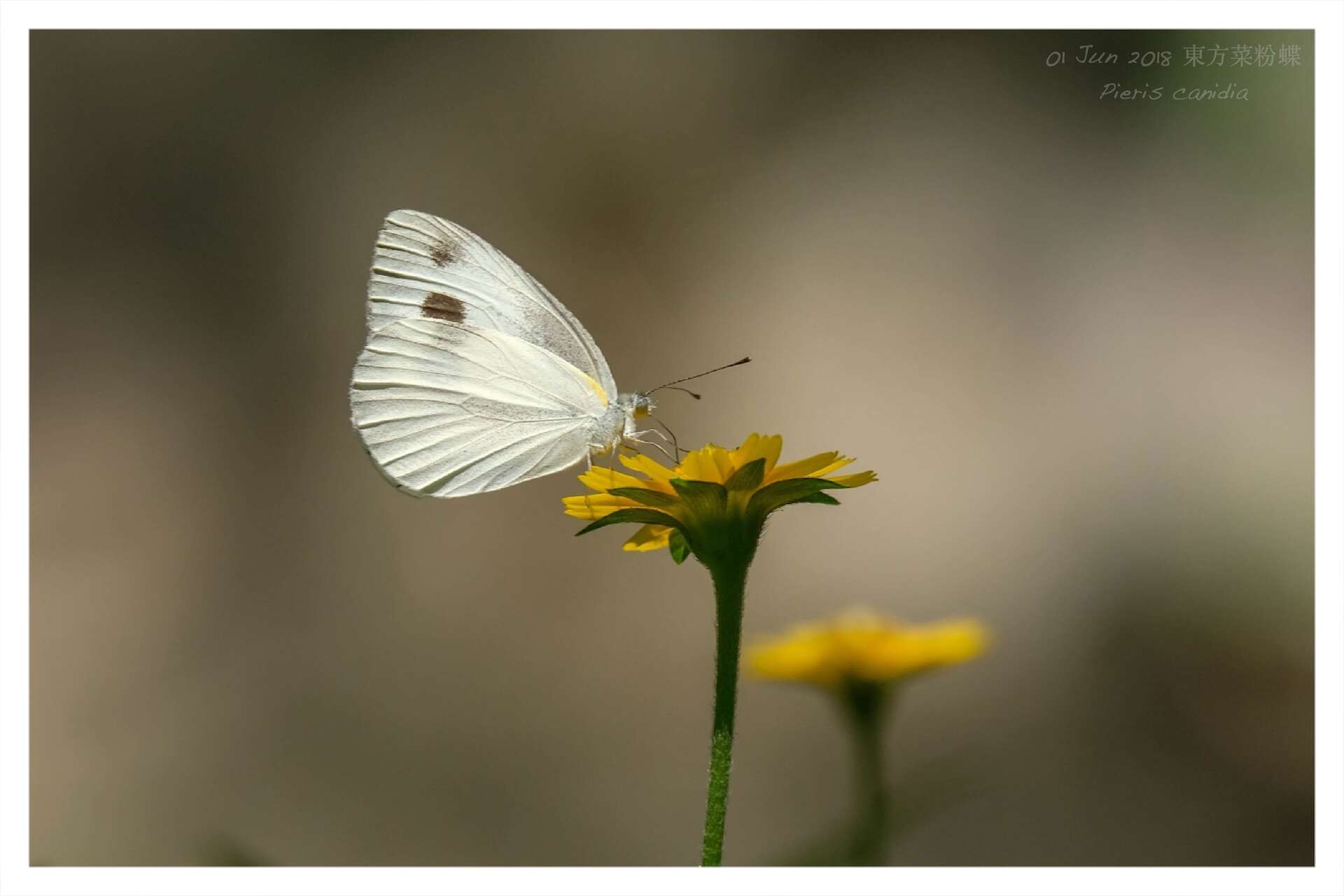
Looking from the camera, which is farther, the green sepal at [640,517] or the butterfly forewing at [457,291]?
the butterfly forewing at [457,291]

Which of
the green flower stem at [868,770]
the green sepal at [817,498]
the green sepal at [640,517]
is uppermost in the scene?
the green sepal at [817,498]

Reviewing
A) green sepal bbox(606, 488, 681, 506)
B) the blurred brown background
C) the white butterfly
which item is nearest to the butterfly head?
the white butterfly

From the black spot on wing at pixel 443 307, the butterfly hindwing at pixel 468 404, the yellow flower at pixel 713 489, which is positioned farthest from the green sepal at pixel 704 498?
the black spot on wing at pixel 443 307

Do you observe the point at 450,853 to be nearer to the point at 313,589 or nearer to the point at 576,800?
the point at 576,800

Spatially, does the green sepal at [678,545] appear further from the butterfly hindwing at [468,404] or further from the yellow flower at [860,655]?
the yellow flower at [860,655]

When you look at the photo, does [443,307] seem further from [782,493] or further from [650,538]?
[782,493]

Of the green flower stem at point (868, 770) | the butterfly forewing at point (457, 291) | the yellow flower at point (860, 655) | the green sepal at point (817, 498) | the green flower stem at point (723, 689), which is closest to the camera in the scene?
the green flower stem at point (723, 689)
